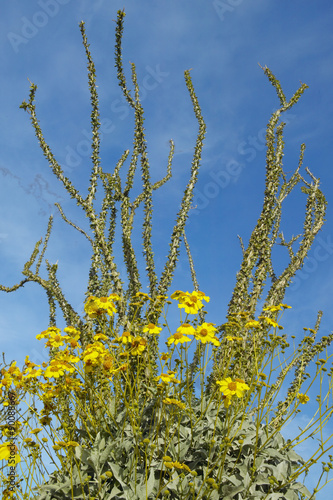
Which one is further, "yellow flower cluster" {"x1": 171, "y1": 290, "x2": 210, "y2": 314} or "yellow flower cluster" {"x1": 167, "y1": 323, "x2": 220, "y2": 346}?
"yellow flower cluster" {"x1": 171, "y1": 290, "x2": 210, "y2": 314}

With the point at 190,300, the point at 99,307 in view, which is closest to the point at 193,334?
the point at 190,300

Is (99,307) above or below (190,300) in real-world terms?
above

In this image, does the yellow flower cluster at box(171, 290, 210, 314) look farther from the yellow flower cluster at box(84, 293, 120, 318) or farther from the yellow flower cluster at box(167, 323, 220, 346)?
the yellow flower cluster at box(84, 293, 120, 318)

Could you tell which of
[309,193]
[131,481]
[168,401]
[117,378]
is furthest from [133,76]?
[131,481]

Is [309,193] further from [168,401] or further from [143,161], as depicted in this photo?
[168,401]

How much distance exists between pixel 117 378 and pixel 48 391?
65cm

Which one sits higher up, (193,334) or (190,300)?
(190,300)

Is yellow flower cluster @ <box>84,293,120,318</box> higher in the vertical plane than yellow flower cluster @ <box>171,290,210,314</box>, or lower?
higher

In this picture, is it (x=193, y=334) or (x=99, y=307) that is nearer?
(x=193, y=334)

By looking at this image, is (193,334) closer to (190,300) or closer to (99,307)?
(190,300)

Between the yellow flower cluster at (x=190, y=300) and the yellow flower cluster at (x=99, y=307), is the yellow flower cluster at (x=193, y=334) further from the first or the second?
the yellow flower cluster at (x=99, y=307)

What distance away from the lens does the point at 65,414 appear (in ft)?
11.3

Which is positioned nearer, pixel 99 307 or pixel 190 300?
pixel 190 300

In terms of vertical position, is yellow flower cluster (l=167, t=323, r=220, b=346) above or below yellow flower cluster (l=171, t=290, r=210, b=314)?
below
